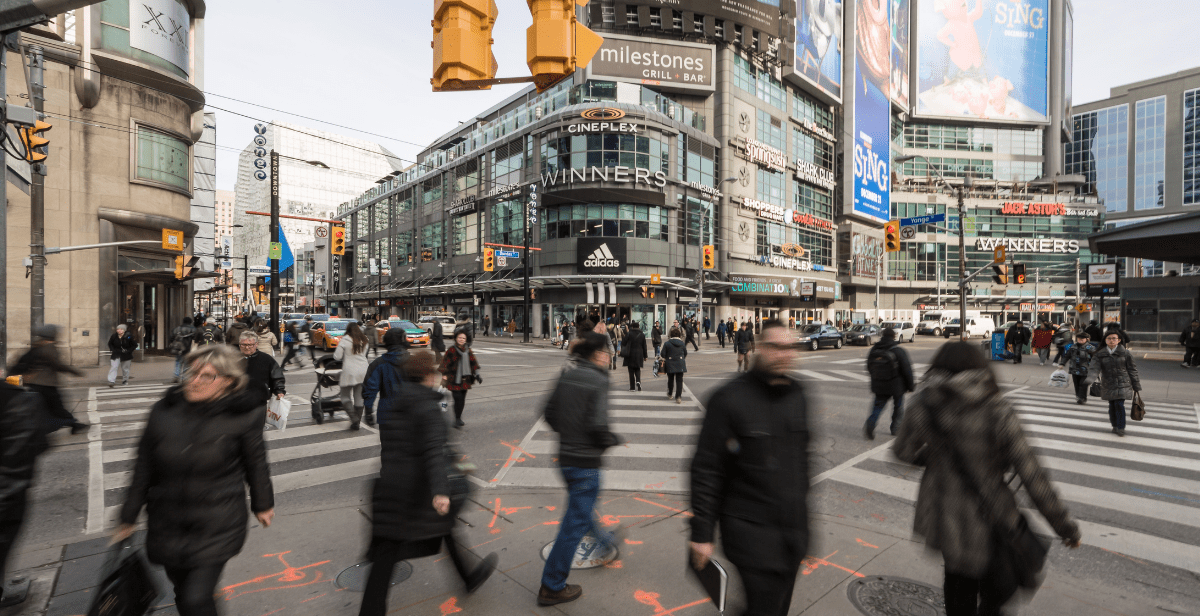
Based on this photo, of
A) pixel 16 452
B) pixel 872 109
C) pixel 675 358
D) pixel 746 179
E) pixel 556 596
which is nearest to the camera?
pixel 16 452

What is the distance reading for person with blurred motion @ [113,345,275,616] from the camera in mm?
2539

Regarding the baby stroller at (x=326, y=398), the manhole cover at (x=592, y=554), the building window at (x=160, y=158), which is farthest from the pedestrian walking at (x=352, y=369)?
the building window at (x=160, y=158)

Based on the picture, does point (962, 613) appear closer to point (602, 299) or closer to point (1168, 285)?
point (602, 299)

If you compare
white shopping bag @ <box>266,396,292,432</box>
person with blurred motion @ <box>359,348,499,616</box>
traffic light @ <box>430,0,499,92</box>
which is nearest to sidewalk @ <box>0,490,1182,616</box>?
person with blurred motion @ <box>359,348,499,616</box>

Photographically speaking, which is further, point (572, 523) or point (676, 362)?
point (676, 362)

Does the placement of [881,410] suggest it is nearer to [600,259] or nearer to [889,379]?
[889,379]

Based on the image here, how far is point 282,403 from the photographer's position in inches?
302

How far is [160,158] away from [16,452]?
23333 millimetres

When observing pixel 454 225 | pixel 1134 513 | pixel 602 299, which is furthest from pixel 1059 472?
pixel 454 225

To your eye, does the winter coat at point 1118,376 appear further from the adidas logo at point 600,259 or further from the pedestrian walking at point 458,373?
the adidas logo at point 600,259

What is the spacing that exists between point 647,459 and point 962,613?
179 inches

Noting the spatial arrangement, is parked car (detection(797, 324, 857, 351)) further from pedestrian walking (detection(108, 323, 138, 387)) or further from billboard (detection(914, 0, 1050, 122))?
billboard (detection(914, 0, 1050, 122))

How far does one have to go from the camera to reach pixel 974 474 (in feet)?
8.25

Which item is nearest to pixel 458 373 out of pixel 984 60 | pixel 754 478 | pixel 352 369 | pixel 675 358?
pixel 352 369
